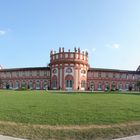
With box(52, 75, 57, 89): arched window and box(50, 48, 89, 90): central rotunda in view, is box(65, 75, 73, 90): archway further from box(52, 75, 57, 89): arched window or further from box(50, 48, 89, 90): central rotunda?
box(52, 75, 57, 89): arched window

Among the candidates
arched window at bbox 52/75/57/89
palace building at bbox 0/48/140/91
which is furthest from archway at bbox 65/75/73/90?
arched window at bbox 52/75/57/89

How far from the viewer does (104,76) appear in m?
87.2

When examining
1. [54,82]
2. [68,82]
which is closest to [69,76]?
[68,82]

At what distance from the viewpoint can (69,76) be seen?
238ft

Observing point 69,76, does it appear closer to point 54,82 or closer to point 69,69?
point 69,69

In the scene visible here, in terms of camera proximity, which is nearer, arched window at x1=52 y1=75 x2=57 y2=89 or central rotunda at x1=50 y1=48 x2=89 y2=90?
central rotunda at x1=50 y1=48 x2=89 y2=90

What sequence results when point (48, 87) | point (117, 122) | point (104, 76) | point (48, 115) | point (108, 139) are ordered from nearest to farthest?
point (108, 139)
point (117, 122)
point (48, 115)
point (48, 87)
point (104, 76)

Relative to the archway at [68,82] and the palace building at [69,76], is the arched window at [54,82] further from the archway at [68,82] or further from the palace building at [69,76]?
the archway at [68,82]

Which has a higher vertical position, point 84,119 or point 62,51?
point 62,51

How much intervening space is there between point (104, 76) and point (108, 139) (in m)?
78.6

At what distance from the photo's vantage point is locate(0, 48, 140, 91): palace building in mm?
72812

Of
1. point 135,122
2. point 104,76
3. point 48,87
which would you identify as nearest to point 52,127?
point 135,122

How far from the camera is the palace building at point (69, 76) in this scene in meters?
72.8

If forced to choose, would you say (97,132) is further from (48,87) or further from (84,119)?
(48,87)
